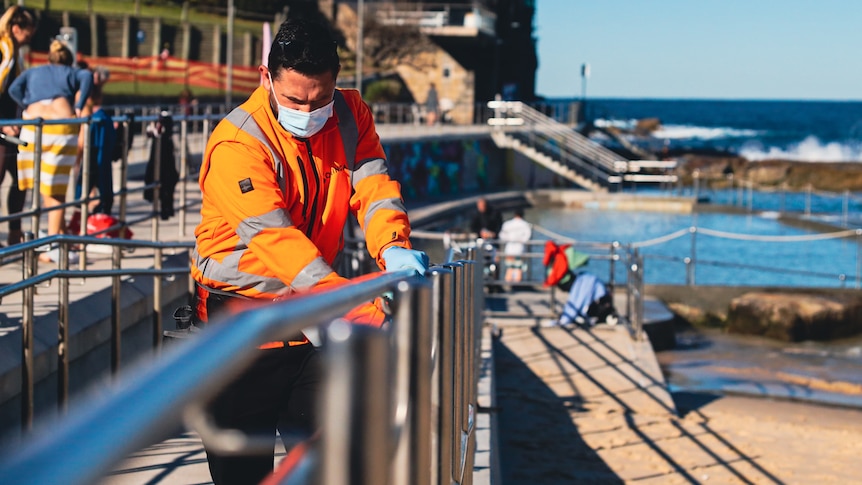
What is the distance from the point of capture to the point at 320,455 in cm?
139

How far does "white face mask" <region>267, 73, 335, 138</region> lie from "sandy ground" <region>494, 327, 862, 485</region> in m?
5.88

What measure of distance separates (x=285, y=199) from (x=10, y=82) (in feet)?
19.5

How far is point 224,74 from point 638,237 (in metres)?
15.4

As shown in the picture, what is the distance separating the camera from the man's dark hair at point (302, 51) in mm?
3068

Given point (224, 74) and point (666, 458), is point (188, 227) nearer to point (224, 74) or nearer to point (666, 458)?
point (666, 458)

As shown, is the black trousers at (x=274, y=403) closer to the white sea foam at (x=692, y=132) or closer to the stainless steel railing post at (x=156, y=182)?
the stainless steel railing post at (x=156, y=182)

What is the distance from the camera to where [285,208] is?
10.0ft

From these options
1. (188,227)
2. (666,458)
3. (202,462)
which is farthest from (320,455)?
(188,227)

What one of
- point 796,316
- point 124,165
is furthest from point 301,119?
point 796,316

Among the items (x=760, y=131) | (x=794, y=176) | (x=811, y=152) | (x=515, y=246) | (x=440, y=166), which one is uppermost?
(x=760, y=131)

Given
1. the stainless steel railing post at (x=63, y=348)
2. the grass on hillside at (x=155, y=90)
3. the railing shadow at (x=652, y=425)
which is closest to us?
the stainless steel railing post at (x=63, y=348)

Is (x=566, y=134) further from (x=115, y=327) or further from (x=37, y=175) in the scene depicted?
(x=115, y=327)

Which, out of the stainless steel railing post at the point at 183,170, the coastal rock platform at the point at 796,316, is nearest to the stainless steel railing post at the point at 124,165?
the stainless steel railing post at the point at 183,170

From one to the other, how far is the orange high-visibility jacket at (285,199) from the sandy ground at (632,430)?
222 inches
